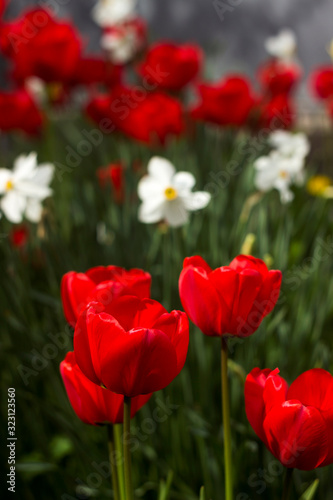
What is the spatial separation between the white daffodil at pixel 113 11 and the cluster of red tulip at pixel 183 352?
4.76 ft

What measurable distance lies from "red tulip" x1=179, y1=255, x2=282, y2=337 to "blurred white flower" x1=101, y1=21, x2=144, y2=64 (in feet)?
4.90

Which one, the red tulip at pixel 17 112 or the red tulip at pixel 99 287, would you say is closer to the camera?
the red tulip at pixel 99 287

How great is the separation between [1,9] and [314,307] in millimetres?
928

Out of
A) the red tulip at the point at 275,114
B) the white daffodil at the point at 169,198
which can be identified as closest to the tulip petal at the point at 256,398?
the white daffodil at the point at 169,198

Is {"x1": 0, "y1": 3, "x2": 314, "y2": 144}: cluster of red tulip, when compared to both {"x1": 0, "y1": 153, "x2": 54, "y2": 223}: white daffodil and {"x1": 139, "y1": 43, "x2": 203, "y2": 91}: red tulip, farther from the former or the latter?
{"x1": 0, "y1": 153, "x2": 54, "y2": 223}: white daffodil

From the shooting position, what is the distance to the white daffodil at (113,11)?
167cm

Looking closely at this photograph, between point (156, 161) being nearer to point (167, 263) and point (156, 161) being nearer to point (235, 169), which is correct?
point (167, 263)

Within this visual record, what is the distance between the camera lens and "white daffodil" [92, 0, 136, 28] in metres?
1.67

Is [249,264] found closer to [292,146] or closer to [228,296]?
[228,296]

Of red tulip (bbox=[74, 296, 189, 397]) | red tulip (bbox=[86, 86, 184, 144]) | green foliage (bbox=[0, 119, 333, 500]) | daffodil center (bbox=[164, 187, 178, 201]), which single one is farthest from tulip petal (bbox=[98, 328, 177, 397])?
red tulip (bbox=[86, 86, 184, 144])

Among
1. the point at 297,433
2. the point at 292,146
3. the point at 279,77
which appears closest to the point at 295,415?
the point at 297,433

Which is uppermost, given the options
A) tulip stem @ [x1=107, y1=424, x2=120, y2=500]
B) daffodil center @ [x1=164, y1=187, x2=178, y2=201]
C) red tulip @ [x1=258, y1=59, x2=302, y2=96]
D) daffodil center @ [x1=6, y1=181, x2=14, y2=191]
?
red tulip @ [x1=258, y1=59, x2=302, y2=96]

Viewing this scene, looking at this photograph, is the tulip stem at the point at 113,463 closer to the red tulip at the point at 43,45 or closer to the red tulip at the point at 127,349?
the red tulip at the point at 127,349

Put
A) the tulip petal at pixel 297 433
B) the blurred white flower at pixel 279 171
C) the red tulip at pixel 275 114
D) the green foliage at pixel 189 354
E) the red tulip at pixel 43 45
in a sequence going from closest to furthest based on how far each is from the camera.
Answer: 1. the tulip petal at pixel 297 433
2. the green foliage at pixel 189 354
3. the blurred white flower at pixel 279 171
4. the red tulip at pixel 43 45
5. the red tulip at pixel 275 114
